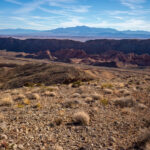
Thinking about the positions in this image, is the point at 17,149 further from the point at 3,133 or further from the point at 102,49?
the point at 102,49

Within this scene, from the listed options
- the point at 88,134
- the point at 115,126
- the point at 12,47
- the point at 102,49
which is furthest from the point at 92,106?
the point at 12,47

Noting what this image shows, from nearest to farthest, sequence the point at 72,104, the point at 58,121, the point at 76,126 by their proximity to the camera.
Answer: the point at 76,126, the point at 58,121, the point at 72,104

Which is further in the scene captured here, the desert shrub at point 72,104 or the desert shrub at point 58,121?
the desert shrub at point 72,104

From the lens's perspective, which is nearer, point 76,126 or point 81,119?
point 76,126

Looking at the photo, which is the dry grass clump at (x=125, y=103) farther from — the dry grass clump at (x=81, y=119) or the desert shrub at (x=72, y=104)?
the dry grass clump at (x=81, y=119)

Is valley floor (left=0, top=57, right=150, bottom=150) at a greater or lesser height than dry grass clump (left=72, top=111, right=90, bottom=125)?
lesser

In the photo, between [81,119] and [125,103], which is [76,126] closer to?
[81,119]

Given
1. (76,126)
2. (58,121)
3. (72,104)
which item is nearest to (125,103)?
(72,104)

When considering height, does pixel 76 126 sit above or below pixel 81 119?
below

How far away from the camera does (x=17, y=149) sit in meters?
4.80

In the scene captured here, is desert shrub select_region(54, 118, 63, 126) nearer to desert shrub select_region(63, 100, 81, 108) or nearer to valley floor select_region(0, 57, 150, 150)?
valley floor select_region(0, 57, 150, 150)

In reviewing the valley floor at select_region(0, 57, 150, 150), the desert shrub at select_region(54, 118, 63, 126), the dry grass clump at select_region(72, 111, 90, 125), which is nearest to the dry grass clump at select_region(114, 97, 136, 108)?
the valley floor at select_region(0, 57, 150, 150)

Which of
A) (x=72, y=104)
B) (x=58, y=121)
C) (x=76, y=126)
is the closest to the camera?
(x=76, y=126)

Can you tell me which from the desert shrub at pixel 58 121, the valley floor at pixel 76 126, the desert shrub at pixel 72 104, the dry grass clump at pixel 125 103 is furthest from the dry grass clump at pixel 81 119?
the dry grass clump at pixel 125 103
